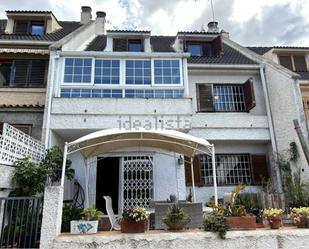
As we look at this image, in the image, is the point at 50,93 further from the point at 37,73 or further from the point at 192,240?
the point at 192,240

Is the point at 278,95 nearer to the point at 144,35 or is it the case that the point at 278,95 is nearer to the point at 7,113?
the point at 144,35

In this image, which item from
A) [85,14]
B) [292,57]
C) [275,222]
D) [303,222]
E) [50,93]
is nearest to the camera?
[275,222]

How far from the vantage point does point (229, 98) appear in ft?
50.6

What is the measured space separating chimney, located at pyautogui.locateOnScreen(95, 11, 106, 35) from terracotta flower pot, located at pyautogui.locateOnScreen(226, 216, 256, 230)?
1749 cm

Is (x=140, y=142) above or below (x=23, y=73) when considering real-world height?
below

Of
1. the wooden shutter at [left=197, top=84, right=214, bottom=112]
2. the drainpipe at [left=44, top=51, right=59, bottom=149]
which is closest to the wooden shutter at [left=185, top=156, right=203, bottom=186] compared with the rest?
the wooden shutter at [left=197, top=84, right=214, bottom=112]

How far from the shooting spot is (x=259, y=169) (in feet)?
47.4

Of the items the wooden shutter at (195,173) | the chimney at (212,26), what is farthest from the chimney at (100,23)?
the wooden shutter at (195,173)

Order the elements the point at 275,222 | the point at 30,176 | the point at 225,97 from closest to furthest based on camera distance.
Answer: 1. the point at 275,222
2. the point at 30,176
3. the point at 225,97

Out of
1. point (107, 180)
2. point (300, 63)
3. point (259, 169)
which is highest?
point (300, 63)

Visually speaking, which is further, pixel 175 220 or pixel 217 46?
pixel 217 46

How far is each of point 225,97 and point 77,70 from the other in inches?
341

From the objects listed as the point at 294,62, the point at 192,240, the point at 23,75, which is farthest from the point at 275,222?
the point at 294,62

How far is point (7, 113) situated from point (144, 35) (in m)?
9.61
